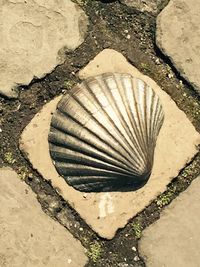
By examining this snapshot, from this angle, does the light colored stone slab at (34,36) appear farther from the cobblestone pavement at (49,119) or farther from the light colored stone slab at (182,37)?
the light colored stone slab at (182,37)

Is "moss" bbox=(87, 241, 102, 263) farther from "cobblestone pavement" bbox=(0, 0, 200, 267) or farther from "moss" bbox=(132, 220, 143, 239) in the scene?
"moss" bbox=(132, 220, 143, 239)

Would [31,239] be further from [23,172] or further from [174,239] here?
[174,239]

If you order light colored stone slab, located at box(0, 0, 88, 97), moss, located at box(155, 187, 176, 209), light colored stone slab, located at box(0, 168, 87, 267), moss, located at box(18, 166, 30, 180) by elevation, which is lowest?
light colored stone slab, located at box(0, 168, 87, 267)

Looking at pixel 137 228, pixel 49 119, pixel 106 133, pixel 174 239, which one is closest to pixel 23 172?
pixel 49 119

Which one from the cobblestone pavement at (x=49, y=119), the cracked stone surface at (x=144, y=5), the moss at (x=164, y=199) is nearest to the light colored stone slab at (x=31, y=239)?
the cobblestone pavement at (x=49, y=119)

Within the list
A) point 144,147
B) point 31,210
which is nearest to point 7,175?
point 31,210

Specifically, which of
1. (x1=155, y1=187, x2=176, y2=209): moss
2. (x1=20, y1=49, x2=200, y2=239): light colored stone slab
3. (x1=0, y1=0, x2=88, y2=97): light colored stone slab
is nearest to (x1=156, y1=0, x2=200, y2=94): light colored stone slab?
(x1=20, y1=49, x2=200, y2=239): light colored stone slab

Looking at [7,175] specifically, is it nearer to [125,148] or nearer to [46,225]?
[46,225]
